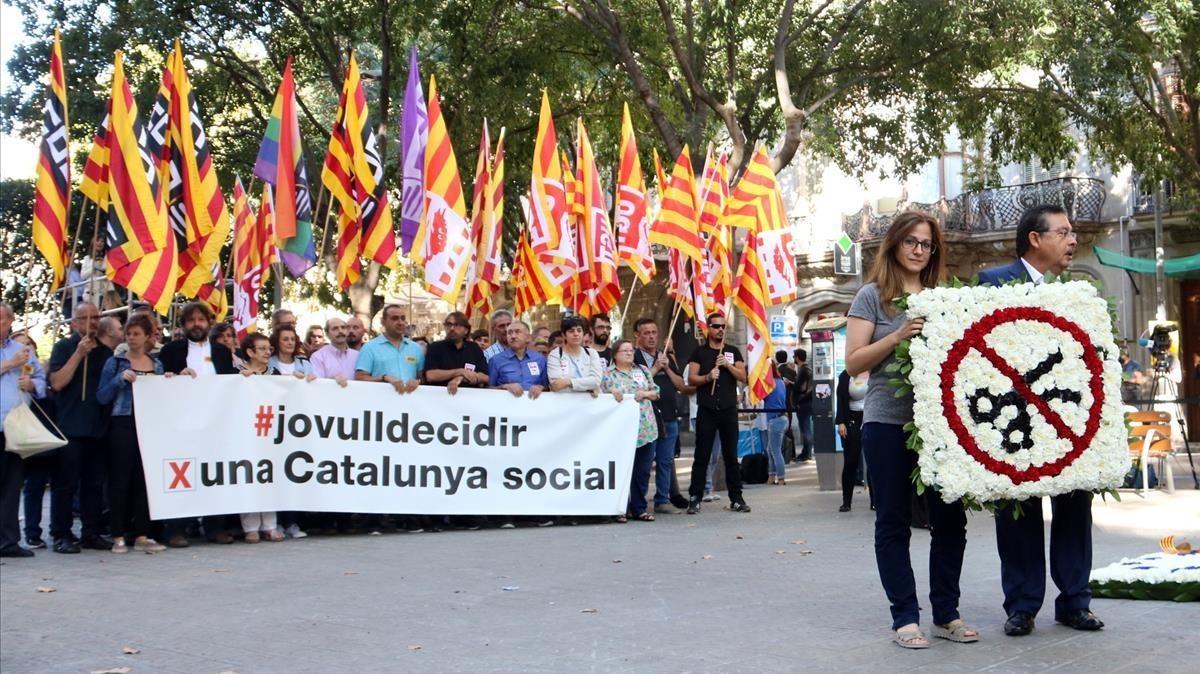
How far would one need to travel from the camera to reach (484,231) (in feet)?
55.1

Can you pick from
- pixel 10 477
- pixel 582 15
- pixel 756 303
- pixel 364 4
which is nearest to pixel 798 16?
pixel 582 15

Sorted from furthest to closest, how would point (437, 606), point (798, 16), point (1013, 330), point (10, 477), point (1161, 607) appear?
point (798, 16) → point (10, 477) → point (437, 606) → point (1161, 607) → point (1013, 330)

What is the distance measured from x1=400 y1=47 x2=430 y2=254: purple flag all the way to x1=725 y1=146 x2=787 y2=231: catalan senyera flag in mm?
3308

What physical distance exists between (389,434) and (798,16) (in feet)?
44.1

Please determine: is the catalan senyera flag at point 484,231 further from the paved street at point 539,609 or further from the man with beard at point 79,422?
the man with beard at point 79,422

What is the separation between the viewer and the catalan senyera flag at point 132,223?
11.8 metres

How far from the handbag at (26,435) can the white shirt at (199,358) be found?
1461 mm

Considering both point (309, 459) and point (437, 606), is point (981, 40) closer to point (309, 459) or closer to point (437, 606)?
point (309, 459)

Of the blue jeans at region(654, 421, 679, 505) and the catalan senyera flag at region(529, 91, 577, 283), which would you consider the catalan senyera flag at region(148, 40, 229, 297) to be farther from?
the blue jeans at region(654, 421, 679, 505)

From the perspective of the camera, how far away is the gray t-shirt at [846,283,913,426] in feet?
20.8

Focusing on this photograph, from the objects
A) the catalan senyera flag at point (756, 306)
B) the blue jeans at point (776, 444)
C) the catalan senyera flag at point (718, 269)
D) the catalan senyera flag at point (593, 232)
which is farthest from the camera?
the blue jeans at point (776, 444)

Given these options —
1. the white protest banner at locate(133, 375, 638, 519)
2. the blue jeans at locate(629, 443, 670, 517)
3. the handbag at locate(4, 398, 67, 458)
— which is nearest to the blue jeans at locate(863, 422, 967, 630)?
the handbag at locate(4, 398, 67, 458)

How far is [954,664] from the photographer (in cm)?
584

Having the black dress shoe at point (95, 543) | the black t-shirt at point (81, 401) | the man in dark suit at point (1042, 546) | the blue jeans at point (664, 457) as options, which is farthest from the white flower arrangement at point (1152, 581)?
the black dress shoe at point (95, 543)
